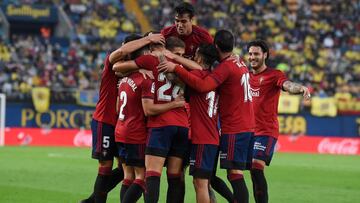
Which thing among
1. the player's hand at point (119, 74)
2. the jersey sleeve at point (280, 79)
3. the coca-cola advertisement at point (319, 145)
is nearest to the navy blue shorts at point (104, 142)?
the player's hand at point (119, 74)

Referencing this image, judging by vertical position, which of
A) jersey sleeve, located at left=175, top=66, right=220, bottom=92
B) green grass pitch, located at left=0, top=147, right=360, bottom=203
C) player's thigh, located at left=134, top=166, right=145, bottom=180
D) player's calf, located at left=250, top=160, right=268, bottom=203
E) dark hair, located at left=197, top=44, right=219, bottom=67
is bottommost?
green grass pitch, located at left=0, top=147, right=360, bottom=203

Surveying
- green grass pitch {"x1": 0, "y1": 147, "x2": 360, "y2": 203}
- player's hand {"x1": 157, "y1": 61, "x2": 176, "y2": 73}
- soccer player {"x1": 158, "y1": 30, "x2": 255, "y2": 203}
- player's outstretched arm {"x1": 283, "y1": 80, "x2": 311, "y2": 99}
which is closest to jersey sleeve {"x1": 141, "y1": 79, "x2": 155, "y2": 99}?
player's hand {"x1": 157, "y1": 61, "x2": 176, "y2": 73}

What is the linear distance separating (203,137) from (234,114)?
491 mm

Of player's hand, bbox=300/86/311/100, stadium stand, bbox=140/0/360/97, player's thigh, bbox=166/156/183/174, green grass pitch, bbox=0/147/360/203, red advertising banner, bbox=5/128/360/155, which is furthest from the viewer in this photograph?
stadium stand, bbox=140/0/360/97

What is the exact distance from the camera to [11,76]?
33.8 meters

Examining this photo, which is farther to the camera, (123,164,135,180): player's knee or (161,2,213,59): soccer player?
(123,164,135,180): player's knee

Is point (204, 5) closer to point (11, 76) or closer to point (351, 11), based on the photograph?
point (351, 11)

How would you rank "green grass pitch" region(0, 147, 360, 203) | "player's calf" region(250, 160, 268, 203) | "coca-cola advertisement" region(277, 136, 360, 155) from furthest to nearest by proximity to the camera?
"coca-cola advertisement" region(277, 136, 360, 155)
"green grass pitch" region(0, 147, 360, 203)
"player's calf" region(250, 160, 268, 203)

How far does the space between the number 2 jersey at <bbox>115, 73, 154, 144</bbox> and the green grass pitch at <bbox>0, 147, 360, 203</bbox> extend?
2.81 m

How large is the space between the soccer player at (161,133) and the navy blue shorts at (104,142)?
1.18m

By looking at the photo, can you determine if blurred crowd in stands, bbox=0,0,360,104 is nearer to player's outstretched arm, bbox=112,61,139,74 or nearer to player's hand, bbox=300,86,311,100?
player's outstretched arm, bbox=112,61,139,74

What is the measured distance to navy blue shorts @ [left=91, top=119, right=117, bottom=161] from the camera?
11.6 m

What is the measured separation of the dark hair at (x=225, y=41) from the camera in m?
10.6

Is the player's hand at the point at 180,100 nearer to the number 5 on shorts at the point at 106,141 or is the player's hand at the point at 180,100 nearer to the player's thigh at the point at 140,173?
the player's thigh at the point at 140,173
